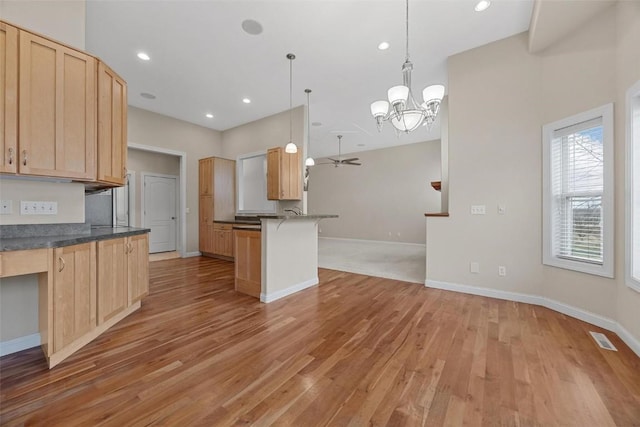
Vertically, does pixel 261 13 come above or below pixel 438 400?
above

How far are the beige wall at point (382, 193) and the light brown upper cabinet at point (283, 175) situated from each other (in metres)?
4.17

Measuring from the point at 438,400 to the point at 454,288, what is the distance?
239cm

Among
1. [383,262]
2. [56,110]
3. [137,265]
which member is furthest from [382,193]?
[56,110]

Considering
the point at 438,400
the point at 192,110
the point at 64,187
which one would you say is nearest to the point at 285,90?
the point at 192,110

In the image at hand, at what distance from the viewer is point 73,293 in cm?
→ 193

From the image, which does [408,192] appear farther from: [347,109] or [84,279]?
[84,279]

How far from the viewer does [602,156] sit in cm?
247

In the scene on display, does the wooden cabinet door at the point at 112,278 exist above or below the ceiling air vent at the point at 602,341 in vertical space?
above

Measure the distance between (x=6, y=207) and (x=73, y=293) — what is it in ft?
2.91

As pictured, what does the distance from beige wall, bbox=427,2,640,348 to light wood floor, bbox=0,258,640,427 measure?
44cm

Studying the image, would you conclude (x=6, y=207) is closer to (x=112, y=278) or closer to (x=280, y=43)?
(x=112, y=278)

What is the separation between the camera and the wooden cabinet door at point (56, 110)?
1.86 meters

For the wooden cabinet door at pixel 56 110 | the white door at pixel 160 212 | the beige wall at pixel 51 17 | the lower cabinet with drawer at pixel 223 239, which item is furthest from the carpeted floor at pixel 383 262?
the beige wall at pixel 51 17

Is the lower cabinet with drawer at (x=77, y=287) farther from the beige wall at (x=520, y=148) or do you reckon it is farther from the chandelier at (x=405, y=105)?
the beige wall at (x=520, y=148)
